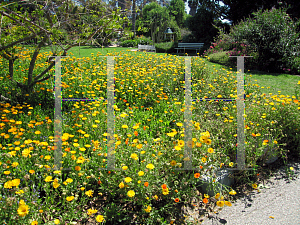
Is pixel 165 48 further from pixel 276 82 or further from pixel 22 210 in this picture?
pixel 22 210

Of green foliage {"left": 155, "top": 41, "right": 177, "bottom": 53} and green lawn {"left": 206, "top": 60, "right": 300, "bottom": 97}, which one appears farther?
green foliage {"left": 155, "top": 41, "right": 177, "bottom": 53}

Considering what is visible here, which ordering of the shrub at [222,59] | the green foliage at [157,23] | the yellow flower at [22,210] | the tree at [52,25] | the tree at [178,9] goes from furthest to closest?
the tree at [178,9] → the green foliage at [157,23] → the shrub at [222,59] → the tree at [52,25] → the yellow flower at [22,210]

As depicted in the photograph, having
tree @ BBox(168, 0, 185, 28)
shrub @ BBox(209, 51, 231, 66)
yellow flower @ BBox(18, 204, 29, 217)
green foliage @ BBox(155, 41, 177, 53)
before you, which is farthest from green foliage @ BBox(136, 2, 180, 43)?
yellow flower @ BBox(18, 204, 29, 217)

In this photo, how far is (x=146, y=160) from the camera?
6.56 ft

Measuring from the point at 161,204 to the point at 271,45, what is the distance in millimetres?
8685

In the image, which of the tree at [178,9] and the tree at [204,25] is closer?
the tree at [204,25]

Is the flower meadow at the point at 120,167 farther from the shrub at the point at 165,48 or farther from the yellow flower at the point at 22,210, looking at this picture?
the shrub at the point at 165,48

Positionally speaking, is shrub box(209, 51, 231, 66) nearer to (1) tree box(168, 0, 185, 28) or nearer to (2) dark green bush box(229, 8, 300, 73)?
(2) dark green bush box(229, 8, 300, 73)

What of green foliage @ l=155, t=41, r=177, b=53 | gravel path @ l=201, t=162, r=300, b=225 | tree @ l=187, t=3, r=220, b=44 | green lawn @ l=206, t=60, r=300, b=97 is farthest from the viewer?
tree @ l=187, t=3, r=220, b=44

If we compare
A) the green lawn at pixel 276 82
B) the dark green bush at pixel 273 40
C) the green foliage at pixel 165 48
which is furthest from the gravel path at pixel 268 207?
the green foliage at pixel 165 48

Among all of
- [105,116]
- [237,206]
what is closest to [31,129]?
[105,116]

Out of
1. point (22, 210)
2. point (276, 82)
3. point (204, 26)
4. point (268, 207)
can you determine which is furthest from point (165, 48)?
point (22, 210)

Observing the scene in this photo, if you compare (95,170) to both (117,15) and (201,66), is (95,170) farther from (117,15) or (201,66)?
(201,66)

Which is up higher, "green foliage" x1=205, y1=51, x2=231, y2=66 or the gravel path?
"green foliage" x1=205, y1=51, x2=231, y2=66
